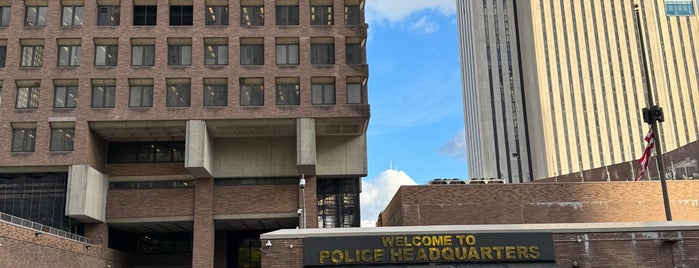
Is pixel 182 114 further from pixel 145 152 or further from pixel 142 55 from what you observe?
pixel 145 152

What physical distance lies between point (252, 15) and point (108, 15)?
11.2m

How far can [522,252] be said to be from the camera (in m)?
21.5

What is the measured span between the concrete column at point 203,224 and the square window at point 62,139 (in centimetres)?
960

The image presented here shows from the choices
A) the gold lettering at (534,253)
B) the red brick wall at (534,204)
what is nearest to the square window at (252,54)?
the red brick wall at (534,204)

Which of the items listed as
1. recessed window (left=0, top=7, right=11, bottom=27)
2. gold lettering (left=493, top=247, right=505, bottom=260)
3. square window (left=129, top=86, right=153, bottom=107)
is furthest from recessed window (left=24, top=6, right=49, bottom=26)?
gold lettering (left=493, top=247, right=505, bottom=260)

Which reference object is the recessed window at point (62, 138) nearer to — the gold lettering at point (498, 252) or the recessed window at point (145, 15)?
the recessed window at point (145, 15)

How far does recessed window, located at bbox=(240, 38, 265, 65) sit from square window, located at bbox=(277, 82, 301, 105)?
2.68m

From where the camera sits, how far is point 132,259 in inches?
2110

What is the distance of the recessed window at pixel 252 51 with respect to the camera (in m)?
48.1

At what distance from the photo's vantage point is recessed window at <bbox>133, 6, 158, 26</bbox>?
48.9 m

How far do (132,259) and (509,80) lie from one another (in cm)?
10200

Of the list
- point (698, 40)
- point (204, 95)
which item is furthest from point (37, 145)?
point (698, 40)

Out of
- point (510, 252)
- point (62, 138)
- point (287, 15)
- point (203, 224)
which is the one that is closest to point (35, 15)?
point (62, 138)

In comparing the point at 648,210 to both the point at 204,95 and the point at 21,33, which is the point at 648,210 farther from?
the point at 21,33
